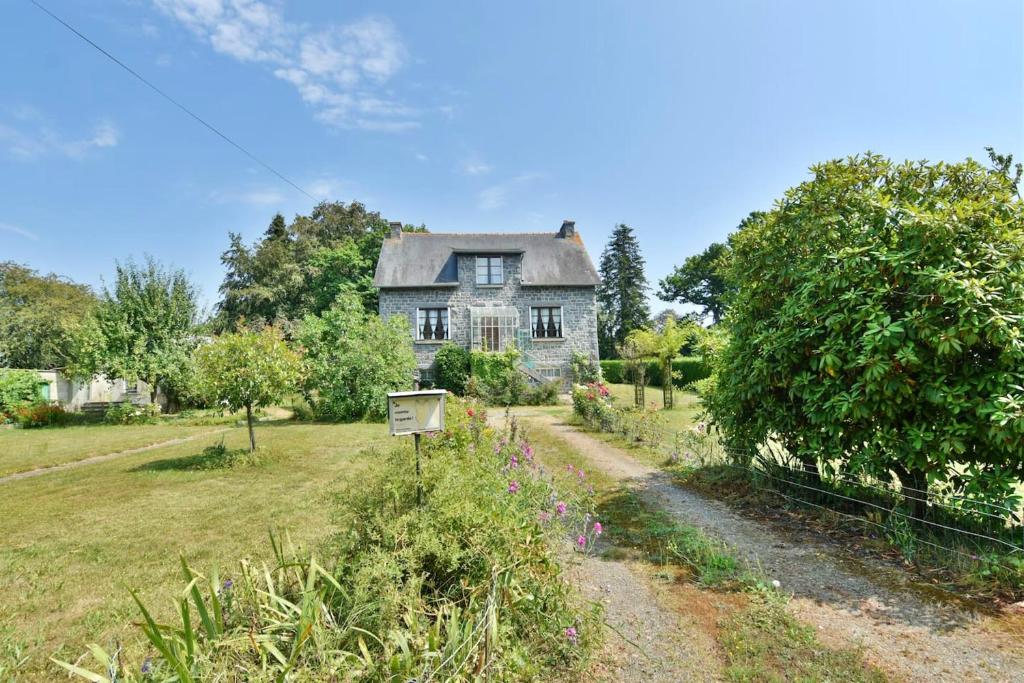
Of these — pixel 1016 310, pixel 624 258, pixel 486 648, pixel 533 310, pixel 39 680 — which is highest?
pixel 624 258

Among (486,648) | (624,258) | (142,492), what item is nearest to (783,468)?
(486,648)

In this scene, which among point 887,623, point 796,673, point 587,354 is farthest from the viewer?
point 587,354

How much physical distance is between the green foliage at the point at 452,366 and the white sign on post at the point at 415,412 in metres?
17.5

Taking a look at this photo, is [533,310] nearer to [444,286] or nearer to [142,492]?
[444,286]

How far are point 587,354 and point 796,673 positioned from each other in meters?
20.2

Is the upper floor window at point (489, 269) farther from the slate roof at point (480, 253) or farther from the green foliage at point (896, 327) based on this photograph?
the green foliage at point (896, 327)

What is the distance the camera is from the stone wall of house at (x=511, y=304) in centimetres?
2277

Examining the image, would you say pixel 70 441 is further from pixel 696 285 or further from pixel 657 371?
pixel 696 285

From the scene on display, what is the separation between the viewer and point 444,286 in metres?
22.8

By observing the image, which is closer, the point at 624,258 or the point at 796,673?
the point at 796,673

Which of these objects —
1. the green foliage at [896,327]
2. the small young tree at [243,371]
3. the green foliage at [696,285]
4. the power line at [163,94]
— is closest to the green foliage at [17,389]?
the power line at [163,94]

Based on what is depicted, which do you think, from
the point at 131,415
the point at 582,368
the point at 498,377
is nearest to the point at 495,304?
the point at 498,377

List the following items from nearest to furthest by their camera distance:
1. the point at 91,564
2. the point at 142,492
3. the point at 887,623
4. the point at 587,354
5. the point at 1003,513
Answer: the point at 887,623, the point at 1003,513, the point at 91,564, the point at 142,492, the point at 587,354

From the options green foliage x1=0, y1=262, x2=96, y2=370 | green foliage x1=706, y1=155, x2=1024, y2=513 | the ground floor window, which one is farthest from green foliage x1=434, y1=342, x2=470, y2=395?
green foliage x1=0, y1=262, x2=96, y2=370
